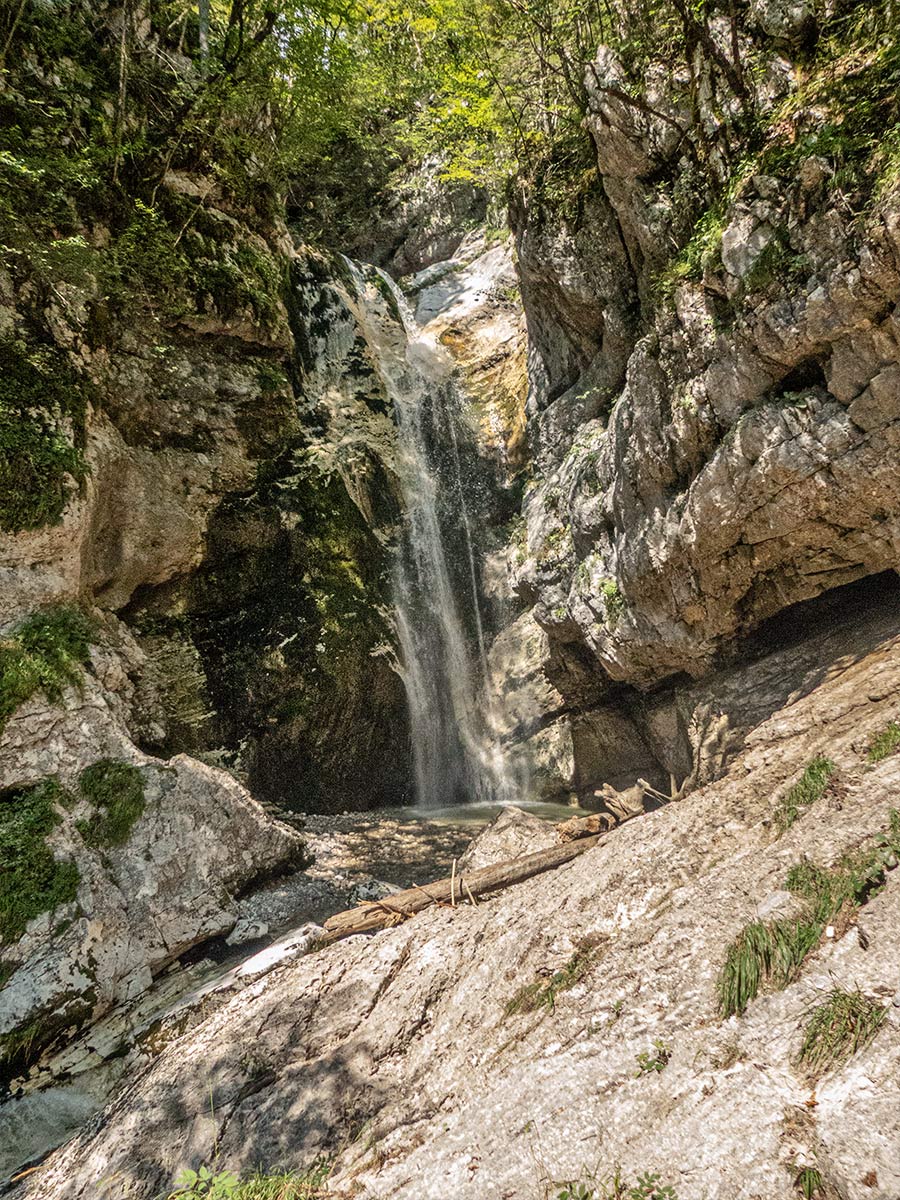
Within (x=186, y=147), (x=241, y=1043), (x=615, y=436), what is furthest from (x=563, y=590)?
(x=186, y=147)

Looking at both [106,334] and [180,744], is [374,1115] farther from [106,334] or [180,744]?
[106,334]

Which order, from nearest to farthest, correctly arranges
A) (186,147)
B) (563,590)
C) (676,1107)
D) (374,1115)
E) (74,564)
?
(676,1107), (374,1115), (74,564), (186,147), (563,590)

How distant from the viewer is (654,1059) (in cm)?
266

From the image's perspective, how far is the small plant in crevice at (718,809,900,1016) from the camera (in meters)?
2.65

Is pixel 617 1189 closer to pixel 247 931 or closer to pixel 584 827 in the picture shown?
pixel 584 827

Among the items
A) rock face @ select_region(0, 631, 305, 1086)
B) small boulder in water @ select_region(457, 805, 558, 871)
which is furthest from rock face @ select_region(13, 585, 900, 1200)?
small boulder in water @ select_region(457, 805, 558, 871)

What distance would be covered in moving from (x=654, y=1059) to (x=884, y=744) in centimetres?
261

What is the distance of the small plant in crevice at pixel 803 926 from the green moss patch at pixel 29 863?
6085 mm

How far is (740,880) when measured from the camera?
3.43 metres

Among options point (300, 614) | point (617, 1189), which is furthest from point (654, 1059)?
point (300, 614)

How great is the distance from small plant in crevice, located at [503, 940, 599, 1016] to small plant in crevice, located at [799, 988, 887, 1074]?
1402 mm

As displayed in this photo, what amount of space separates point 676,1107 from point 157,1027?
4797mm

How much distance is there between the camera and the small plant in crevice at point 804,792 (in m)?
3.77

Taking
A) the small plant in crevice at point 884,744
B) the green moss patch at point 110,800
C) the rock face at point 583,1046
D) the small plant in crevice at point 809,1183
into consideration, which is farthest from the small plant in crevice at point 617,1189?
the green moss patch at point 110,800
